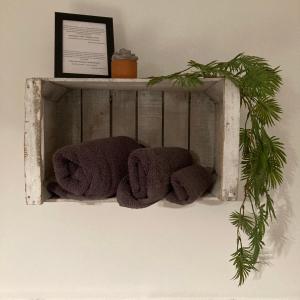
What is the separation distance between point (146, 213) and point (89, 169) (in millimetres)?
400

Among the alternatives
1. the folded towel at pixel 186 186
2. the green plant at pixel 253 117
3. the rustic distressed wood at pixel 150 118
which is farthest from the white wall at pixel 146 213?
the folded towel at pixel 186 186

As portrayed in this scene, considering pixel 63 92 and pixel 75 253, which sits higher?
pixel 63 92

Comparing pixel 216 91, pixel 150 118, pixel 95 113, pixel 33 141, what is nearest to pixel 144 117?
pixel 150 118

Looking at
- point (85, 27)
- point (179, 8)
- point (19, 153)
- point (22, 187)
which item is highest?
point (179, 8)

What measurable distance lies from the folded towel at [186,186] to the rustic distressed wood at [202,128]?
0.20 metres

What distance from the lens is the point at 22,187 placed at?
1.20m

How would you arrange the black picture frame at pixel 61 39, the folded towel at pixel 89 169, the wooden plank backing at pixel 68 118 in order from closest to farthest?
1. the folded towel at pixel 89 169
2. the black picture frame at pixel 61 39
3. the wooden plank backing at pixel 68 118

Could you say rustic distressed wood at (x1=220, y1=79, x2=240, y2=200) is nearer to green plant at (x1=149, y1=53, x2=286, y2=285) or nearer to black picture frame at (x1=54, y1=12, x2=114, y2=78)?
green plant at (x1=149, y1=53, x2=286, y2=285)

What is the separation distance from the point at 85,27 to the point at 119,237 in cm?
66

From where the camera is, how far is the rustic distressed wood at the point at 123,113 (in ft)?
3.86

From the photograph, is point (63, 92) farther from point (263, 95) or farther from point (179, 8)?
point (263, 95)

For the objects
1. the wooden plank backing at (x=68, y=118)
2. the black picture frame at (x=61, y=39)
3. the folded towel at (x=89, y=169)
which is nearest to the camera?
the folded towel at (x=89, y=169)

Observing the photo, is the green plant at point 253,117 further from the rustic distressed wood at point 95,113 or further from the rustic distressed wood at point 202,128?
the rustic distressed wood at point 95,113

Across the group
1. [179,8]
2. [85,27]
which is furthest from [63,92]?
[179,8]
